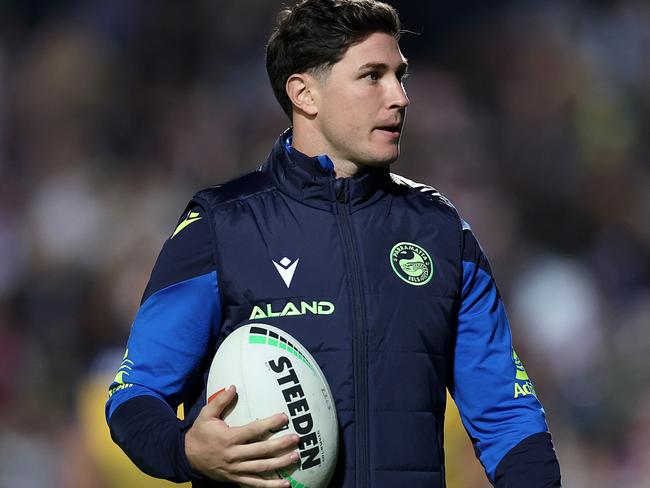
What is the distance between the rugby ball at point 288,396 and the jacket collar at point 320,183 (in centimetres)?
45

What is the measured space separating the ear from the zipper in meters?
0.38

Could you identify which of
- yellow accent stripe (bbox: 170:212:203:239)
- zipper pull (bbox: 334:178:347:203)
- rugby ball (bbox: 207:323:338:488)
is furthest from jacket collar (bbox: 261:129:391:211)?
rugby ball (bbox: 207:323:338:488)

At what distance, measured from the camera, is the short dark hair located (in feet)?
9.94

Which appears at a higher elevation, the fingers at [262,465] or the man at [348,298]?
the man at [348,298]

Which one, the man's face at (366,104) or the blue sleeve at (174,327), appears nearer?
the blue sleeve at (174,327)

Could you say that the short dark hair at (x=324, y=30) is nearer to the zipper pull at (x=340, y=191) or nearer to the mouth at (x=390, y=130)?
the mouth at (x=390, y=130)

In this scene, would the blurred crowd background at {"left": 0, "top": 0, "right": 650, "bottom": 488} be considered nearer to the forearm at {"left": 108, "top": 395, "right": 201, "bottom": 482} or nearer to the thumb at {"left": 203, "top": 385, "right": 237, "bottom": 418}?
the forearm at {"left": 108, "top": 395, "right": 201, "bottom": 482}

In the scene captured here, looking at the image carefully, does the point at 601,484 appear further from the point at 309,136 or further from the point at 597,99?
the point at 309,136

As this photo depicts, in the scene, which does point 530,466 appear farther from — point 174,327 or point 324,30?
point 324,30

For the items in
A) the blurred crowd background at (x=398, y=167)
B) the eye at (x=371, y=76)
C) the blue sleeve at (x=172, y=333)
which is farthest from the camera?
the blurred crowd background at (x=398, y=167)

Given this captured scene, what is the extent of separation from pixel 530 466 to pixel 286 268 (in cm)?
78

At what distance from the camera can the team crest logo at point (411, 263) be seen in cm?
287

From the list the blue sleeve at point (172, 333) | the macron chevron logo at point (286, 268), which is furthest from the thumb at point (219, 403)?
the macron chevron logo at point (286, 268)

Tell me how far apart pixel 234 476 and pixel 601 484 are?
14.6ft
